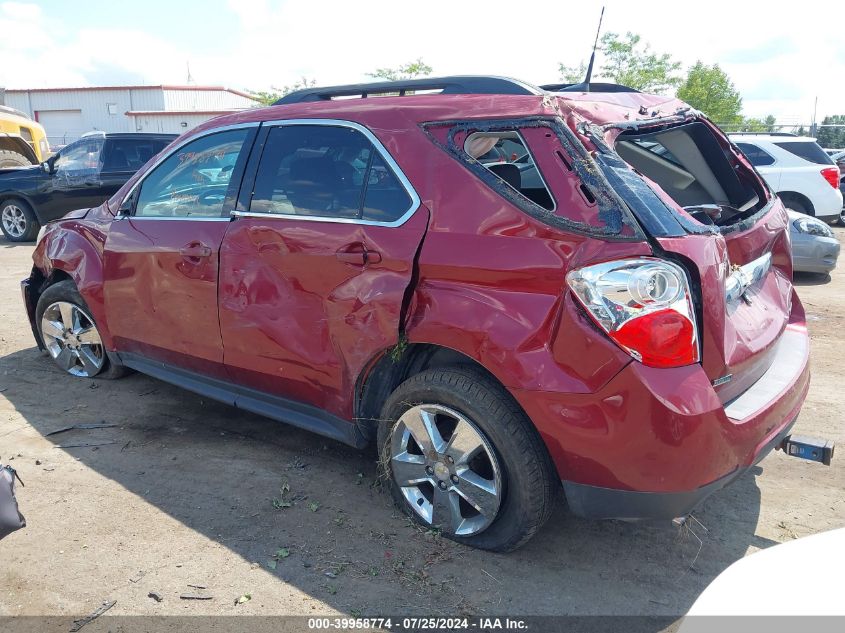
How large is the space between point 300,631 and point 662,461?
140cm

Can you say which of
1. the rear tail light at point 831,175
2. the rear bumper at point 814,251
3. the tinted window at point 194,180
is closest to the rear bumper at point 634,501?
the tinted window at point 194,180

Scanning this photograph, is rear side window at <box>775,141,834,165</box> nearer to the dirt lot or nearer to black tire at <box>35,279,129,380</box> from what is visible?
the dirt lot

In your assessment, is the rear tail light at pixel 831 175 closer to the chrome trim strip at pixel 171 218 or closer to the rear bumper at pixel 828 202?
the rear bumper at pixel 828 202

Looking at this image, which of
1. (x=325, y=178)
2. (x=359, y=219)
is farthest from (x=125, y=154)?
(x=359, y=219)

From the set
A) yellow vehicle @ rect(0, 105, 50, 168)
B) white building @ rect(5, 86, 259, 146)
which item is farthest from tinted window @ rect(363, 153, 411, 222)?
white building @ rect(5, 86, 259, 146)

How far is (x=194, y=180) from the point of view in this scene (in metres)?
4.02

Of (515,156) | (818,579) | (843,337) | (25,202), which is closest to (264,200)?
(515,156)

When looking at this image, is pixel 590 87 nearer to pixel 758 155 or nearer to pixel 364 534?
pixel 364 534

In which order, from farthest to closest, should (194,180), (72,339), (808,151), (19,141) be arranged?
(19,141), (808,151), (72,339), (194,180)

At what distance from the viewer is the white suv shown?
1110 cm

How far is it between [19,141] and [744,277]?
1653cm

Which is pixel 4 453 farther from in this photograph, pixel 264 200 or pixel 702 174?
pixel 702 174

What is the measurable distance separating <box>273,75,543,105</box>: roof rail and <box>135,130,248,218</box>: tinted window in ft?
1.31

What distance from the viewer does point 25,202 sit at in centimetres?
1191
